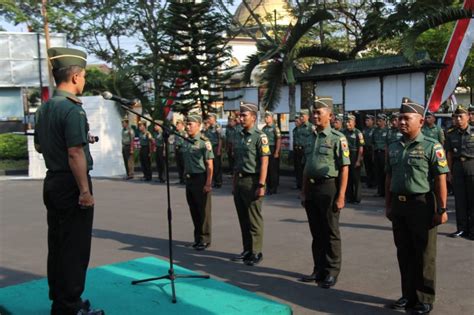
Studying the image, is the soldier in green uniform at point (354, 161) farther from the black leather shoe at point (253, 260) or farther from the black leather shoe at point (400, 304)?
the black leather shoe at point (400, 304)

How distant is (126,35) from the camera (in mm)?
24250

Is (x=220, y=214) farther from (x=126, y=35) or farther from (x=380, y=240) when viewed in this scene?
(x=126, y=35)

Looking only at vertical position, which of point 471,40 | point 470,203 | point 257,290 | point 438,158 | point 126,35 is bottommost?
point 257,290

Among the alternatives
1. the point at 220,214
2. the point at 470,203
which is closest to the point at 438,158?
the point at 470,203

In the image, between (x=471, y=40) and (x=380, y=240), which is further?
(x=471, y=40)

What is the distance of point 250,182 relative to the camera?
6.43m

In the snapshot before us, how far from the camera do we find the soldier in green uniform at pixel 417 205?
4.42m

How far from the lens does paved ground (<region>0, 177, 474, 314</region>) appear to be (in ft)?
16.8

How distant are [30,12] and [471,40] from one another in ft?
53.9

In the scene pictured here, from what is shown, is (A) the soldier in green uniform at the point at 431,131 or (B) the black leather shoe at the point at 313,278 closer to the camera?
(B) the black leather shoe at the point at 313,278

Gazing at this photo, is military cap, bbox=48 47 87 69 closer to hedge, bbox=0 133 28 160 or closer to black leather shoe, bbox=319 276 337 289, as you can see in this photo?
black leather shoe, bbox=319 276 337 289

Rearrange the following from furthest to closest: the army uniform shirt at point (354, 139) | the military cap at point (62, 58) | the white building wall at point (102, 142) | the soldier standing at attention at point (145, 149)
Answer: the white building wall at point (102, 142) < the soldier standing at attention at point (145, 149) < the army uniform shirt at point (354, 139) < the military cap at point (62, 58)

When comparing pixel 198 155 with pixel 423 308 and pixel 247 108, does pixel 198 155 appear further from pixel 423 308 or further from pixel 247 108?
pixel 423 308

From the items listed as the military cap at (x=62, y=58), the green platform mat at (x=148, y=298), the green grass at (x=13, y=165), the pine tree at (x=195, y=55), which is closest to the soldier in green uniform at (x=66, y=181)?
the military cap at (x=62, y=58)
